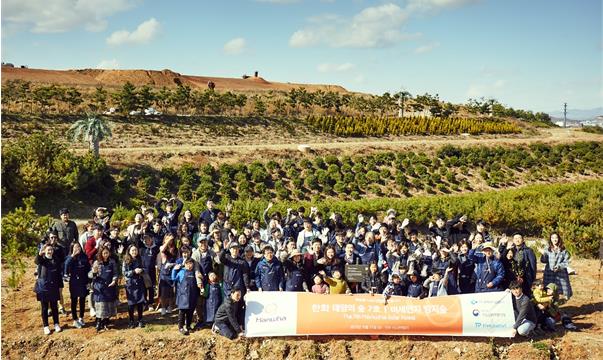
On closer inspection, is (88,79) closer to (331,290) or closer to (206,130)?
(206,130)

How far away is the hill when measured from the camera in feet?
165

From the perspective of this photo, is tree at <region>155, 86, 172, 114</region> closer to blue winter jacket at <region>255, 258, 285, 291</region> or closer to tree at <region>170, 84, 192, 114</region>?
tree at <region>170, 84, 192, 114</region>

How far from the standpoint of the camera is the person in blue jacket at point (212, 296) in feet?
28.6

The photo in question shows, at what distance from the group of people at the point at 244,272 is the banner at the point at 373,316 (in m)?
0.25

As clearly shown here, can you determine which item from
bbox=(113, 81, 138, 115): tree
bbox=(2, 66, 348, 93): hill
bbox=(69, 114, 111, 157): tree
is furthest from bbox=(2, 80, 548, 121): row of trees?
bbox=(69, 114, 111, 157): tree

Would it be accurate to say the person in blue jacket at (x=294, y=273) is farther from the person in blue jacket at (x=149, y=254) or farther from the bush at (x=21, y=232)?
the bush at (x=21, y=232)

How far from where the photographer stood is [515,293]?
8633 mm

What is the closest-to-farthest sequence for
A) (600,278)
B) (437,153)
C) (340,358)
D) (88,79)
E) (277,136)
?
1. (340,358)
2. (600,278)
3. (437,153)
4. (277,136)
5. (88,79)

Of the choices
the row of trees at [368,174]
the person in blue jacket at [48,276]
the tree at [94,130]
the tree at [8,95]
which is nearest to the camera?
the person in blue jacket at [48,276]

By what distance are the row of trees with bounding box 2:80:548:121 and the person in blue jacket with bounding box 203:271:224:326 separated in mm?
28560

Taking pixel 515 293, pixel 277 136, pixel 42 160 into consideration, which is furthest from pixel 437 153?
pixel 515 293

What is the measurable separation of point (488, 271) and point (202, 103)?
35.1 meters

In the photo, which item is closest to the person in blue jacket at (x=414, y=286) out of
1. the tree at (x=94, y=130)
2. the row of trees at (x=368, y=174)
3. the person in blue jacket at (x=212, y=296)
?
the person in blue jacket at (x=212, y=296)

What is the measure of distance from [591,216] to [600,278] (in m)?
5.82
